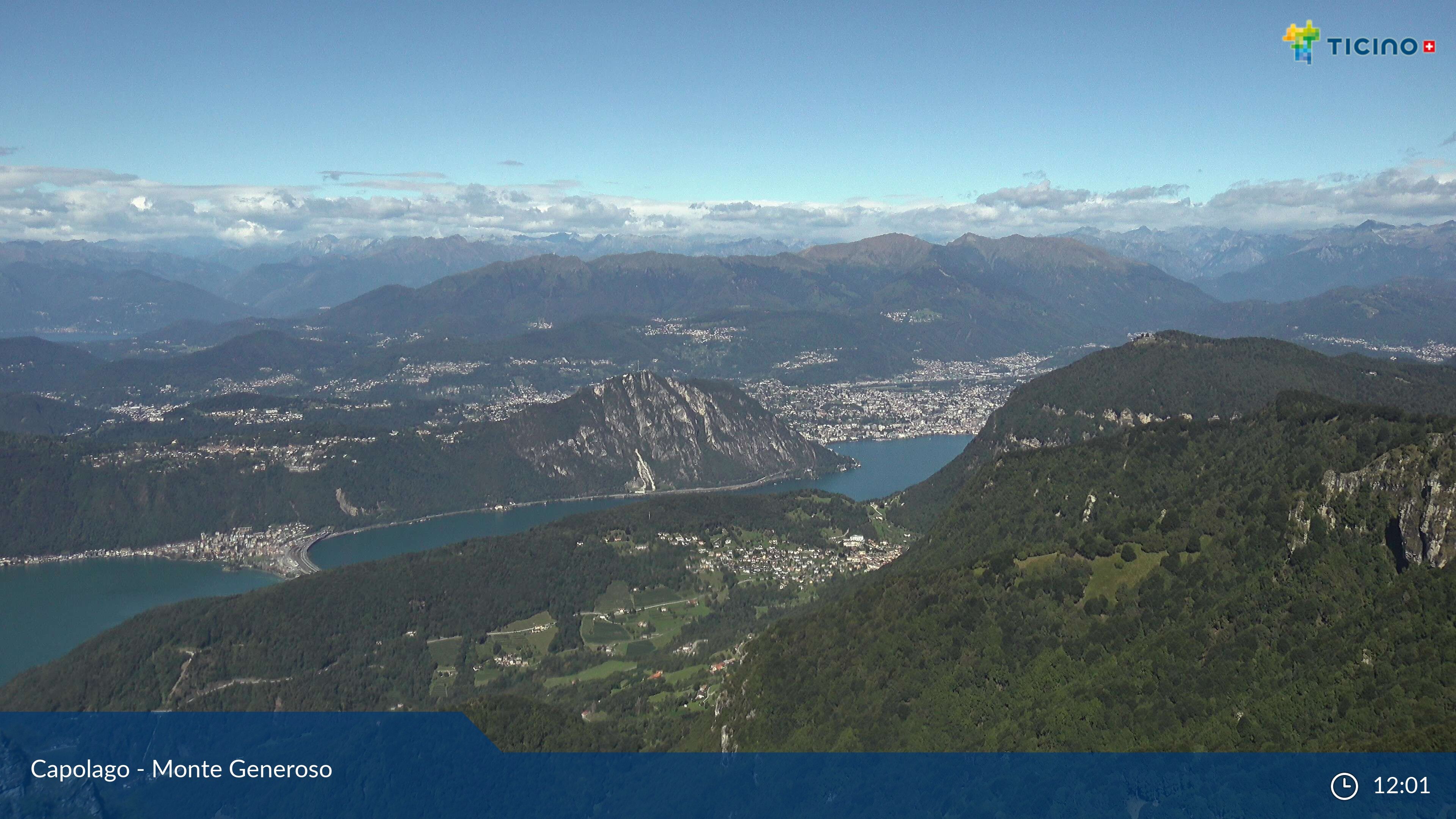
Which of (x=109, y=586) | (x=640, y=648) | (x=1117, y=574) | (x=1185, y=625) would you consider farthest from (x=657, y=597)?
(x=109, y=586)

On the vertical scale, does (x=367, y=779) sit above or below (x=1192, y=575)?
below

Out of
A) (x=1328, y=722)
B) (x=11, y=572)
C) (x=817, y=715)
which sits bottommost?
(x=11, y=572)

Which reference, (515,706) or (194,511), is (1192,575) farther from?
(194,511)

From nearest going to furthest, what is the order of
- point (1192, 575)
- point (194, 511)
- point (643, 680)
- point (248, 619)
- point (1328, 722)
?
point (1328, 722) → point (1192, 575) → point (643, 680) → point (248, 619) → point (194, 511)

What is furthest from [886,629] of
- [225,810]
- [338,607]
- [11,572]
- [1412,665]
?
[11,572]

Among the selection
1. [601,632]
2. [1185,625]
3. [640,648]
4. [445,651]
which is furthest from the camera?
[601,632]
